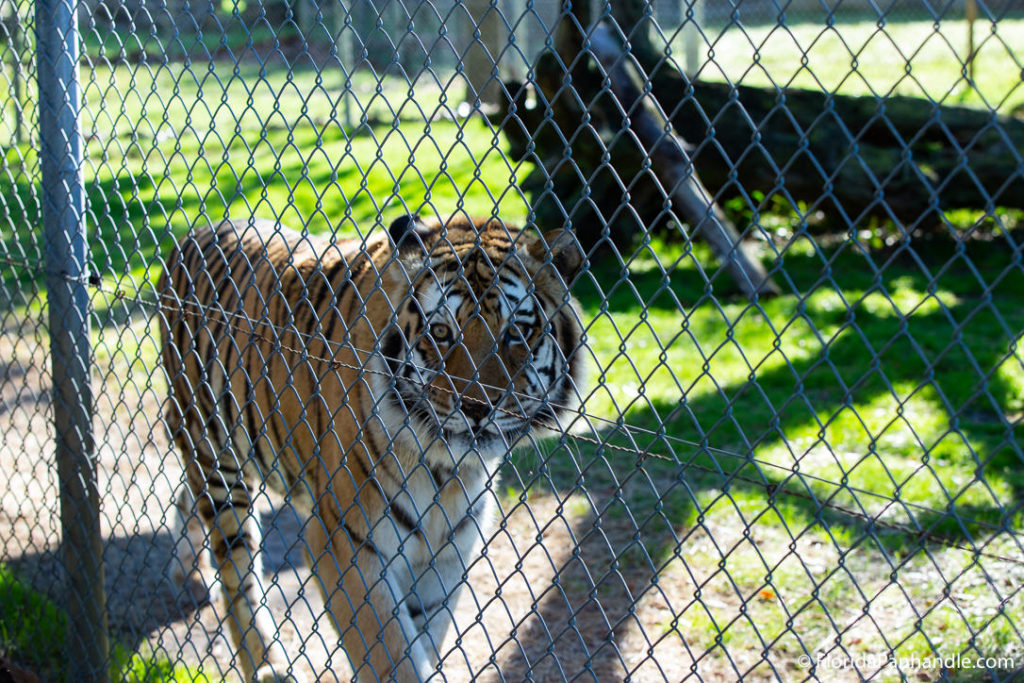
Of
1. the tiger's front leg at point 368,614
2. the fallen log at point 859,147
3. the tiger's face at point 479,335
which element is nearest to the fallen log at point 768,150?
the fallen log at point 859,147

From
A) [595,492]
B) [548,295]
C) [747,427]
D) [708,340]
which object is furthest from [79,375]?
[708,340]

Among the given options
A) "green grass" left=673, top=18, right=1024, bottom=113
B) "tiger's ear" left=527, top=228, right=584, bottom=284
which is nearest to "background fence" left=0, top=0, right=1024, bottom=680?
"tiger's ear" left=527, top=228, right=584, bottom=284

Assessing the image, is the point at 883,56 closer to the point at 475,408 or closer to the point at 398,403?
the point at 398,403

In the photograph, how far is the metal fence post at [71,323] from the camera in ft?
9.27

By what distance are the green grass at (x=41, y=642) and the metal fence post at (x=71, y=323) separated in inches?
4.0

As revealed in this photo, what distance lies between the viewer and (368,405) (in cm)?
284

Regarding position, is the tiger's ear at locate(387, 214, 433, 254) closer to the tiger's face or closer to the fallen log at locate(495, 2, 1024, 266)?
the tiger's face

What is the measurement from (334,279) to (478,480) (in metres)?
0.92

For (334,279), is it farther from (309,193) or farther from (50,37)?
(309,193)

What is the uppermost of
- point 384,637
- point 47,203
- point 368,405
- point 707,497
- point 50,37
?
point 50,37

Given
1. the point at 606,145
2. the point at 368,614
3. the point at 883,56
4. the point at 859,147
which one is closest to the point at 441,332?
the point at 368,614

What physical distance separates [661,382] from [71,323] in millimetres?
3700

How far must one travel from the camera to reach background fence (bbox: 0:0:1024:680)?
1.63 m

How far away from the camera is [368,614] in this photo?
2793 millimetres
